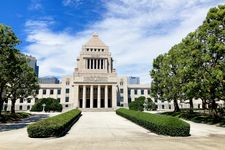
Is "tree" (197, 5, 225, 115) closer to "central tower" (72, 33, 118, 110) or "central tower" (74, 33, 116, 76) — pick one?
"central tower" (72, 33, 118, 110)

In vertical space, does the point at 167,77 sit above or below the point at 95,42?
below

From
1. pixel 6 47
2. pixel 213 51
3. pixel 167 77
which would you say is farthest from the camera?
pixel 167 77

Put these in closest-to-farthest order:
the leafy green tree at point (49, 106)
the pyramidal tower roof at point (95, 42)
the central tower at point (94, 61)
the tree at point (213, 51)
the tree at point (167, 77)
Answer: the tree at point (213, 51) → the tree at point (167, 77) → the leafy green tree at point (49, 106) → the central tower at point (94, 61) → the pyramidal tower roof at point (95, 42)

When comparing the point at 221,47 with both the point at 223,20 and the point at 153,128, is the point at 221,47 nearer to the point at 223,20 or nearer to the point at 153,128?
the point at 223,20

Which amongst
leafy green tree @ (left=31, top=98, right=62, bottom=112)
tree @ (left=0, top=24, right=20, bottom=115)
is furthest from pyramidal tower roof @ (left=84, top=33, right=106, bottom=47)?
tree @ (left=0, top=24, right=20, bottom=115)

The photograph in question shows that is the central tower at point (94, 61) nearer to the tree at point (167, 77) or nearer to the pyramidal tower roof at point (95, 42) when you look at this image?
the pyramidal tower roof at point (95, 42)

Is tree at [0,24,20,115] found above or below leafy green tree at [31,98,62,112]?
above

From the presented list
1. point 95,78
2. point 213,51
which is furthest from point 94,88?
point 213,51

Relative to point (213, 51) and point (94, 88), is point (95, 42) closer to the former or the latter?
point (94, 88)

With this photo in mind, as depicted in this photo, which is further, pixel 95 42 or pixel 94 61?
pixel 95 42

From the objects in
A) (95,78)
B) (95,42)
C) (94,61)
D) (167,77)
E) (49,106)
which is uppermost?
(95,42)

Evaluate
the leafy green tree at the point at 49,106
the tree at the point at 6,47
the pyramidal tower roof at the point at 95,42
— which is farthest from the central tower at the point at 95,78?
the tree at the point at 6,47

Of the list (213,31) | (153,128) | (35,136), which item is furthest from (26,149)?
(213,31)

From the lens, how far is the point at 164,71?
44.0 m
